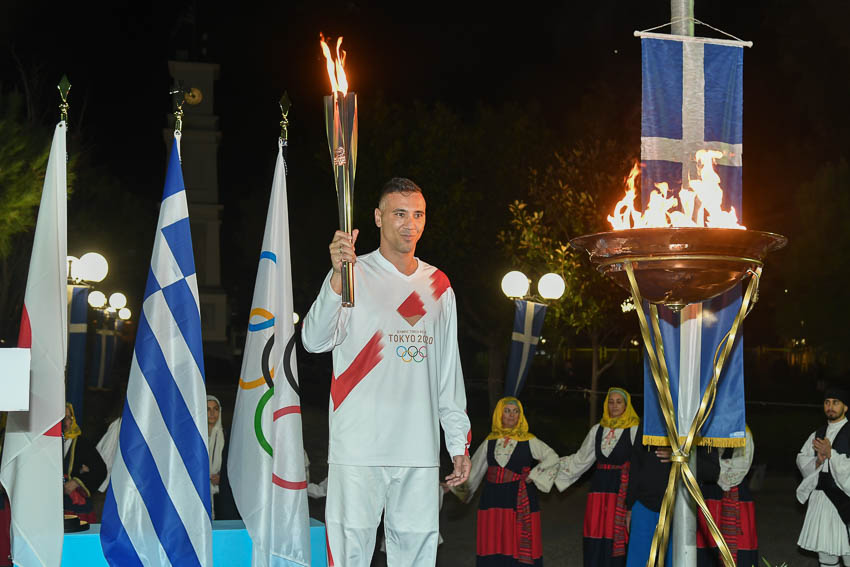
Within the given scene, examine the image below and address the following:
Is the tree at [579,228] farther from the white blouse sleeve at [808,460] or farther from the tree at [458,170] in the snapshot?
the tree at [458,170]

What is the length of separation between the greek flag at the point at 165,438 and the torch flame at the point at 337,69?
2.26 metres

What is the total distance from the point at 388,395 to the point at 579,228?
13.8 m

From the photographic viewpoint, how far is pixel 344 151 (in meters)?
4.15

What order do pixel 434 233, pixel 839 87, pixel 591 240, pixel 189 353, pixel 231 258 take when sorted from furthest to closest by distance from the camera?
pixel 231 258 → pixel 434 233 → pixel 839 87 → pixel 189 353 → pixel 591 240

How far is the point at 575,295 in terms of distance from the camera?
17156 mm

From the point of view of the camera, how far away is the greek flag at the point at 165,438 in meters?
6.05

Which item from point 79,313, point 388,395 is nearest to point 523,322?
point 79,313

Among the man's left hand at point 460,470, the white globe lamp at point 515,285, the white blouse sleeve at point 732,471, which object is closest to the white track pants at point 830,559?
the white blouse sleeve at point 732,471

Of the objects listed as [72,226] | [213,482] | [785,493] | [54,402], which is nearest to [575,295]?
[785,493]

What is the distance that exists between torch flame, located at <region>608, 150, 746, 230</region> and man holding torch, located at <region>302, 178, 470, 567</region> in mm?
1287

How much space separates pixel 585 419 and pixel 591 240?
23175 mm

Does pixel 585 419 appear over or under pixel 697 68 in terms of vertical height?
under

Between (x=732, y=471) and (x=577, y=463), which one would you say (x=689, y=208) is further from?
(x=577, y=463)

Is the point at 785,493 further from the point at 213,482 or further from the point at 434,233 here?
the point at 434,233
